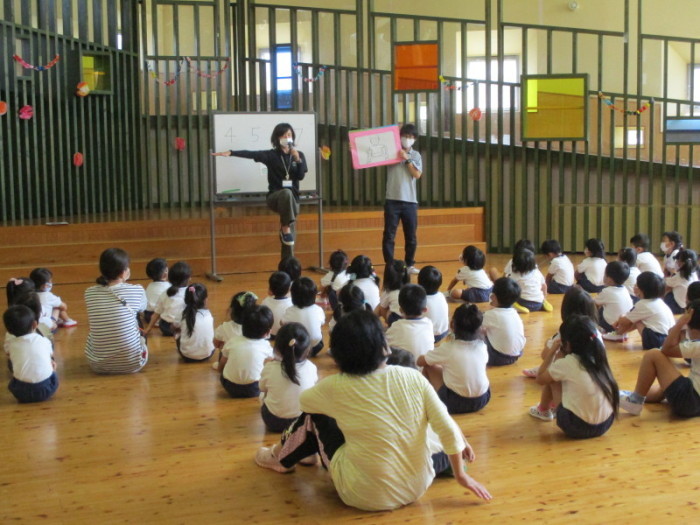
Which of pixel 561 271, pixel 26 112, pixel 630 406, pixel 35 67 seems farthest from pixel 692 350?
pixel 35 67

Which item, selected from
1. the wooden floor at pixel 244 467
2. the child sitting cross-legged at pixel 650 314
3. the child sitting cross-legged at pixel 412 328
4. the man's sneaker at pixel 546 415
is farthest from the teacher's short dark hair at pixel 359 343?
the child sitting cross-legged at pixel 650 314

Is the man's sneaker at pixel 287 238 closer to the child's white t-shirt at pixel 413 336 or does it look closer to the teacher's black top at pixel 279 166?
the teacher's black top at pixel 279 166

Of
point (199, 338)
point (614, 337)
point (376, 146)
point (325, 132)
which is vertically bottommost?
point (614, 337)

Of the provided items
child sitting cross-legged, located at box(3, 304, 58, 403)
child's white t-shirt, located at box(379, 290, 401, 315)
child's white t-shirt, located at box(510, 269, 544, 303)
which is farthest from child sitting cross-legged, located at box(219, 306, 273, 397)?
child's white t-shirt, located at box(510, 269, 544, 303)

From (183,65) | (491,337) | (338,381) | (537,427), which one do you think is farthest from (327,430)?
(183,65)

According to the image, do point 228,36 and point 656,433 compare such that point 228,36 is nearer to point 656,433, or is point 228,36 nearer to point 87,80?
point 87,80

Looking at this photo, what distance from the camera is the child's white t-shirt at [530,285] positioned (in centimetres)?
688

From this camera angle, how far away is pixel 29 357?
462cm

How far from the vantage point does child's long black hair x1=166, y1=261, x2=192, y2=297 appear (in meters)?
5.78

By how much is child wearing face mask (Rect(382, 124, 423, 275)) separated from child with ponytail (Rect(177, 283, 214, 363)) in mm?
3132

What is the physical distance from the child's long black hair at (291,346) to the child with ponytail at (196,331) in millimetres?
1563

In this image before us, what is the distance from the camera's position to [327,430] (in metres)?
3.33

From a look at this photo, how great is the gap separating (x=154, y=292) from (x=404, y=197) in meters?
2.91

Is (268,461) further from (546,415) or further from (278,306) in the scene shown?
(278,306)
